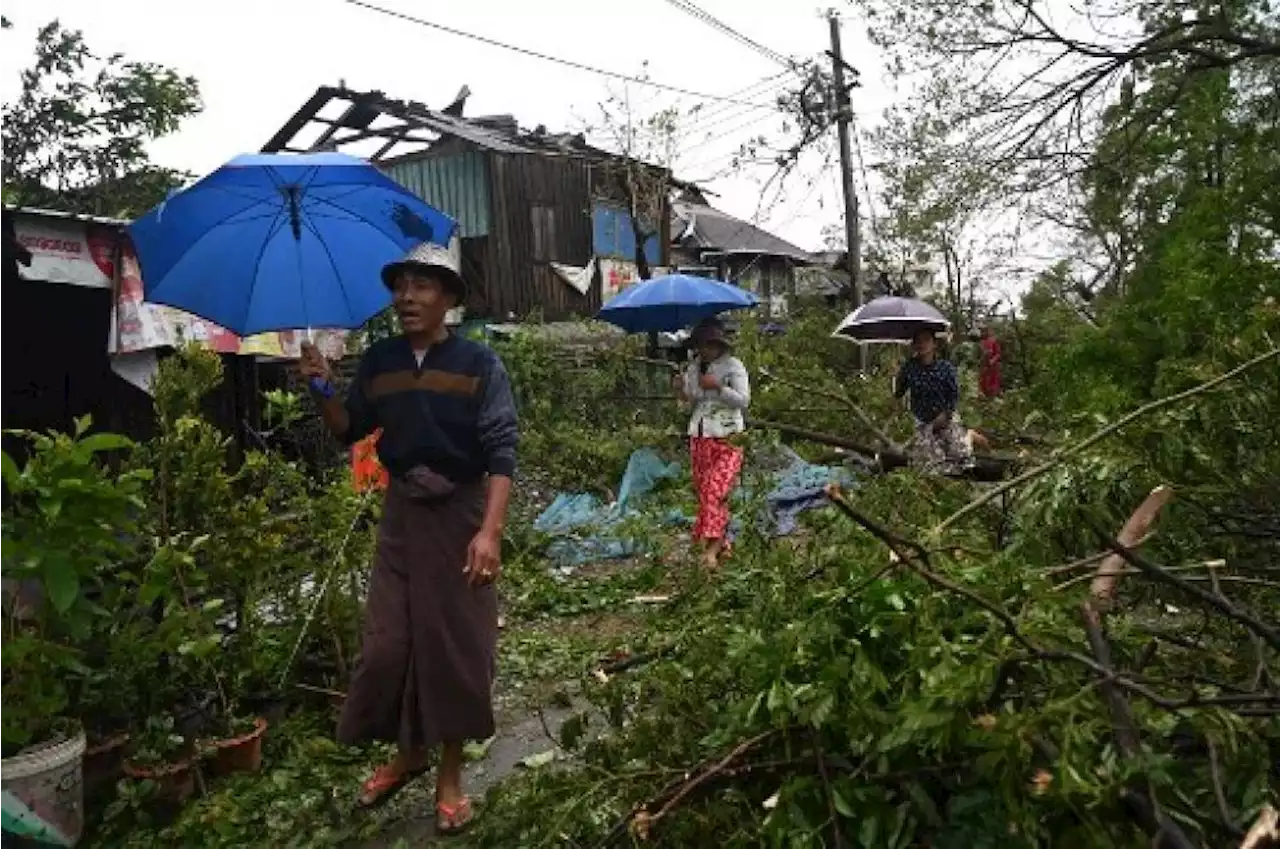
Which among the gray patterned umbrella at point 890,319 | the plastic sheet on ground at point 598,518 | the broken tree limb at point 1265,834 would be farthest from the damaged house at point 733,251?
the broken tree limb at point 1265,834

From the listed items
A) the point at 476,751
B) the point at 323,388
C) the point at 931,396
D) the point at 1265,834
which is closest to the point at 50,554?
the point at 323,388

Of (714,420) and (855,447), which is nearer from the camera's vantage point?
(855,447)

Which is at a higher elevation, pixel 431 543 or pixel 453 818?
pixel 431 543

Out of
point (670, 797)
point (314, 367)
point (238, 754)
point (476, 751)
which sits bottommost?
point (476, 751)

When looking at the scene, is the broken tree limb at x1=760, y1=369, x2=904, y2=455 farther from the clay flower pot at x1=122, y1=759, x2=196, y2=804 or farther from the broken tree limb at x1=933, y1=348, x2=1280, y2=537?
the clay flower pot at x1=122, y1=759, x2=196, y2=804

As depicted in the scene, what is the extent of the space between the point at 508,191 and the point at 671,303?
10.7m

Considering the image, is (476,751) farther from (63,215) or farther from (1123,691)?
(63,215)

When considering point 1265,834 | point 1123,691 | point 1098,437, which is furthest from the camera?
point 1098,437

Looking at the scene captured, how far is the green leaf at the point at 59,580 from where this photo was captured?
2949mm

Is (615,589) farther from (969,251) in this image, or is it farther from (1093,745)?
(969,251)

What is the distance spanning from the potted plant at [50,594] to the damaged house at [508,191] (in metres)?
14.3

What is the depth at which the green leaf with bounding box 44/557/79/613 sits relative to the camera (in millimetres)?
2949

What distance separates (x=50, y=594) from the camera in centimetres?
298

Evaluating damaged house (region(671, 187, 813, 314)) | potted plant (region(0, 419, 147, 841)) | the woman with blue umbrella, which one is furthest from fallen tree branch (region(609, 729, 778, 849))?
damaged house (region(671, 187, 813, 314))
